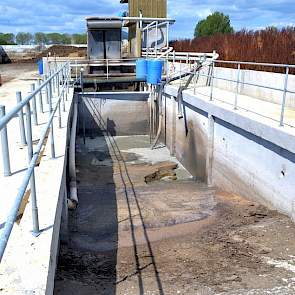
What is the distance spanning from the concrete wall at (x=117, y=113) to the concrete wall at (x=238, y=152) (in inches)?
187

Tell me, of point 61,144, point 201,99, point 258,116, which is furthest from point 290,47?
point 61,144

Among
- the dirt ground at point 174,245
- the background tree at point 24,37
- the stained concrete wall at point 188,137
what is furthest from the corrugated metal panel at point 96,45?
the background tree at point 24,37

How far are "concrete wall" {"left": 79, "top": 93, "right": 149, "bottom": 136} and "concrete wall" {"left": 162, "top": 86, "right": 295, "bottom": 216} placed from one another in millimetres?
4753

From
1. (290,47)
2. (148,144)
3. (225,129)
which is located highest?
(290,47)

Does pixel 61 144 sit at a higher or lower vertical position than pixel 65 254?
higher

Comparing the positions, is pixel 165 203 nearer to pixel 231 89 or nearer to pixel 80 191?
pixel 80 191

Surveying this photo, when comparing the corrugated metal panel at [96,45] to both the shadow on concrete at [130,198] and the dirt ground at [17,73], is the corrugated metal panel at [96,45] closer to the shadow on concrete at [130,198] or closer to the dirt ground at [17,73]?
the dirt ground at [17,73]

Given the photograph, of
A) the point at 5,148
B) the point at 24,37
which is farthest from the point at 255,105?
the point at 24,37

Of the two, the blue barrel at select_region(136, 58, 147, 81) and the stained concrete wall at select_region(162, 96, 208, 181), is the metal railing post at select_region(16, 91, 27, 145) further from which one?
the blue barrel at select_region(136, 58, 147, 81)

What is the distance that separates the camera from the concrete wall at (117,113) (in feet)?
62.6

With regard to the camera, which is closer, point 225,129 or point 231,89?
point 225,129

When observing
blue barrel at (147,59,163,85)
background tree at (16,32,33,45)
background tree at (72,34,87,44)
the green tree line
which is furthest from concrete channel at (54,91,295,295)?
background tree at (16,32,33,45)

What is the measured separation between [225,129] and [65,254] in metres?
5.56

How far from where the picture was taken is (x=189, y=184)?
445 inches
